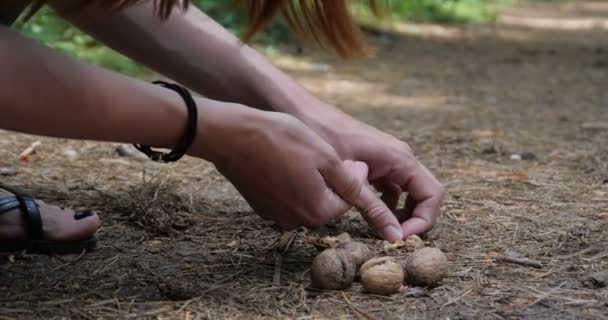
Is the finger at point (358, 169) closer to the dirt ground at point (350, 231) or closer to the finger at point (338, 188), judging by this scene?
the finger at point (338, 188)

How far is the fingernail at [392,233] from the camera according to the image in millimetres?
1317

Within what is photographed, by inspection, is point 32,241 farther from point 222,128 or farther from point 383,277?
point 383,277

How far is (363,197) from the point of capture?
1.24m

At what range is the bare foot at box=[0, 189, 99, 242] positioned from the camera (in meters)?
1.35

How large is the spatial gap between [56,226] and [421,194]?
1.99 feet

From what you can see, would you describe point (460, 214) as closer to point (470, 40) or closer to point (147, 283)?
point (147, 283)

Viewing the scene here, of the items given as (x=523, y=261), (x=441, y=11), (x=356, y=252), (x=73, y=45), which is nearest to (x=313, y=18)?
(x=356, y=252)

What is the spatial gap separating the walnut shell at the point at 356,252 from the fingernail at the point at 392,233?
0.19 ft

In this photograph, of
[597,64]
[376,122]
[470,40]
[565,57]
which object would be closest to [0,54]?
[376,122]

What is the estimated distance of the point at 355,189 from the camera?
3.99ft

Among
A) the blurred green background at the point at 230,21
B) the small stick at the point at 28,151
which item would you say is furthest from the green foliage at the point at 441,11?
the small stick at the point at 28,151

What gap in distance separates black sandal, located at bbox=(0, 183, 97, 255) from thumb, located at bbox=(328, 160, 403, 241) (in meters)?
0.46

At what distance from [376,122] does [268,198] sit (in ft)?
5.60

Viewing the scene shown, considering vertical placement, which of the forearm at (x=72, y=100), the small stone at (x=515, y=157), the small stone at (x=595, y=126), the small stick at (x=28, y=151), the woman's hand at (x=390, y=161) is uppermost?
the forearm at (x=72, y=100)
